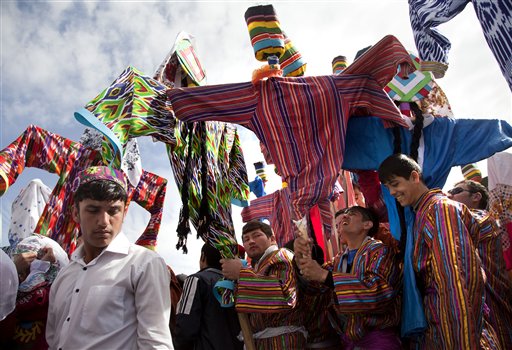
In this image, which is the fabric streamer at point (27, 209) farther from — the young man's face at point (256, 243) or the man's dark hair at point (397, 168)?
the man's dark hair at point (397, 168)

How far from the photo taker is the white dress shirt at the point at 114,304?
5.85 feet

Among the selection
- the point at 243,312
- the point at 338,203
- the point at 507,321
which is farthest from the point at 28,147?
the point at 507,321

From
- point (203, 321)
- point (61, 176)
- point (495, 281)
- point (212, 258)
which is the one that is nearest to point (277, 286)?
point (203, 321)

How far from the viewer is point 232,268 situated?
9.48 ft

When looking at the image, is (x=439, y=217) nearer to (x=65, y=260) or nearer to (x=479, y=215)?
(x=479, y=215)

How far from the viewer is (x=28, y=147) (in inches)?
143

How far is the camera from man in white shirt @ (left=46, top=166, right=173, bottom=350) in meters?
1.79

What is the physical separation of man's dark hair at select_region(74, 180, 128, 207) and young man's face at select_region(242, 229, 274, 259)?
1.35m

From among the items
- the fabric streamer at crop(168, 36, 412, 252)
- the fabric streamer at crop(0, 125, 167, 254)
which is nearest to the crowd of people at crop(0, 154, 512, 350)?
the fabric streamer at crop(168, 36, 412, 252)

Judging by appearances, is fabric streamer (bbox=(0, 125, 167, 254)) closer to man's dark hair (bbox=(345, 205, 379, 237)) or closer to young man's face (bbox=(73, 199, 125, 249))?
young man's face (bbox=(73, 199, 125, 249))

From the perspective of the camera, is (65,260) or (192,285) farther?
(192,285)

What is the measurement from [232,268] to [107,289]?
1149 mm

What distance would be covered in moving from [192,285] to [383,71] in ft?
6.39

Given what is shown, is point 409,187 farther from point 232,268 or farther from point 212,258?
point 212,258
